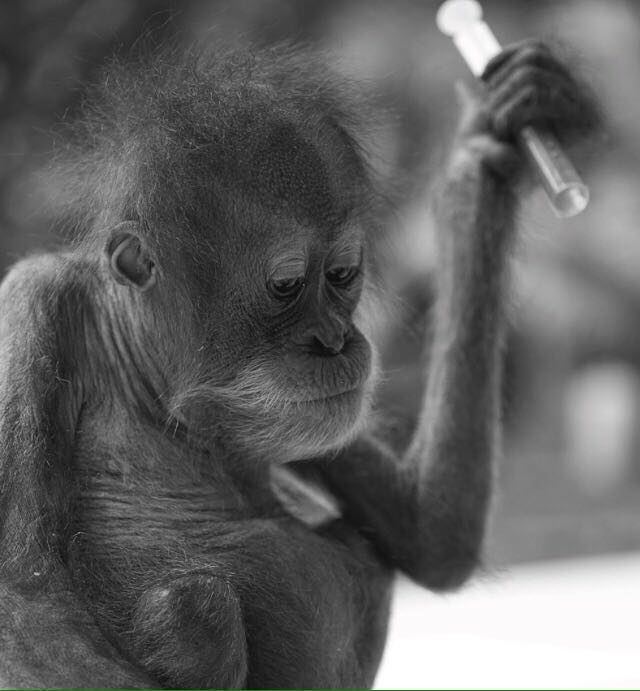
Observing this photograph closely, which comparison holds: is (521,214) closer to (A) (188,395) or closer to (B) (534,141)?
(B) (534,141)

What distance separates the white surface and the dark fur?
2.82 ft

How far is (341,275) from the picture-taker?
7.43 feet

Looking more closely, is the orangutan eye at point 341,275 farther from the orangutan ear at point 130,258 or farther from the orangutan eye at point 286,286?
the orangutan ear at point 130,258

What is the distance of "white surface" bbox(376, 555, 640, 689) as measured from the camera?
314 cm

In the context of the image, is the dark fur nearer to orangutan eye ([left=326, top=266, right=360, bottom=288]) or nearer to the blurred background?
orangutan eye ([left=326, top=266, right=360, bottom=288])

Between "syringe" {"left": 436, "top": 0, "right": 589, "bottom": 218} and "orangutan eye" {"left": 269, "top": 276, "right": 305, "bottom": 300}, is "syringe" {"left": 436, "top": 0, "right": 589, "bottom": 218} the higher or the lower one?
the lower one

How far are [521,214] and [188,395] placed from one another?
1157mm

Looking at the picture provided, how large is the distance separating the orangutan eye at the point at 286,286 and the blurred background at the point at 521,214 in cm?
57

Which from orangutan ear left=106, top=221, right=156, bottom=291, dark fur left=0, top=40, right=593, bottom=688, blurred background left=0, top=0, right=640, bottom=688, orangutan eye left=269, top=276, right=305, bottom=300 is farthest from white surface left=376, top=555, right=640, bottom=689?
orangutan ear left=106, top=221, right=156, bottom=291

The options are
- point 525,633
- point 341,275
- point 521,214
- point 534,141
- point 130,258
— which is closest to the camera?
point 130,258

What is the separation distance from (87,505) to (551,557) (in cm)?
341

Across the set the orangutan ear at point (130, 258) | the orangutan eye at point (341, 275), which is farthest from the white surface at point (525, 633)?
the orangutan ear at point (130, 258)

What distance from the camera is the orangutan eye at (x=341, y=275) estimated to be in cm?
224

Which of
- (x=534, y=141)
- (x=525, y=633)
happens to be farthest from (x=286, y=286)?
(x=525, y=633)
